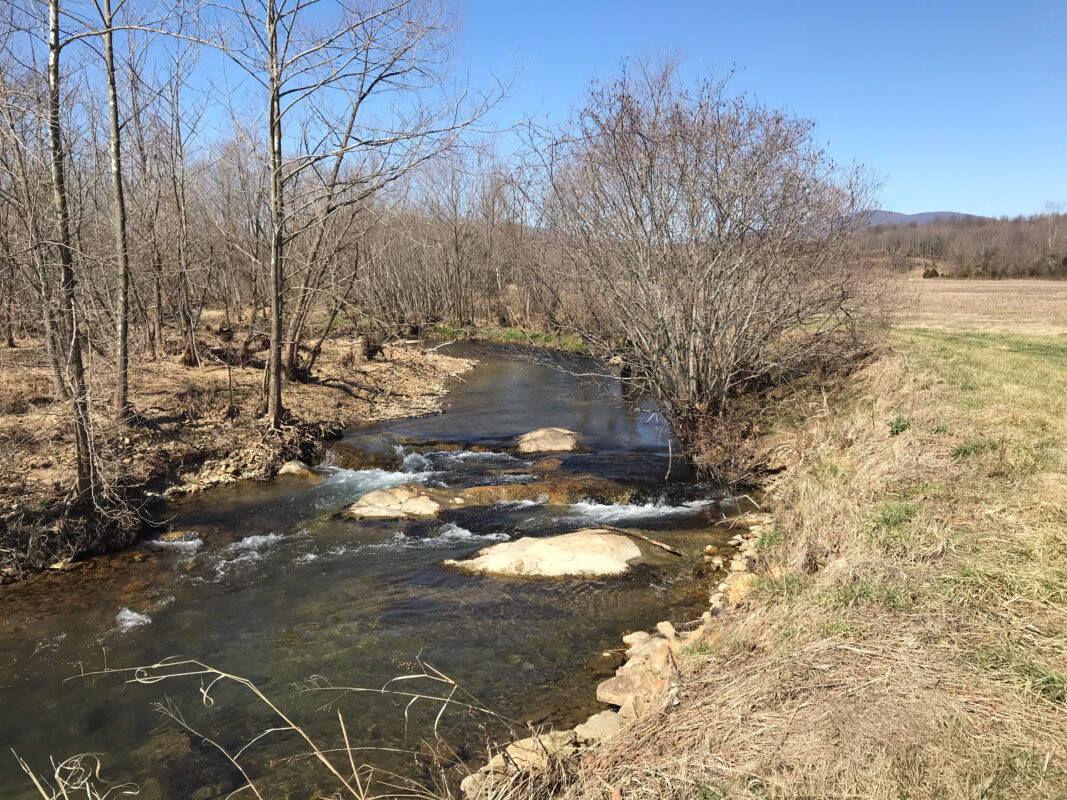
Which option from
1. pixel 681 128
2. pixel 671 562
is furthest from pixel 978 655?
pixel 681 128

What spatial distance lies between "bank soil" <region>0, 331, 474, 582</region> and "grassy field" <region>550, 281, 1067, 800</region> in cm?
655

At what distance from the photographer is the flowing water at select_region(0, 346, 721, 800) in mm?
4660

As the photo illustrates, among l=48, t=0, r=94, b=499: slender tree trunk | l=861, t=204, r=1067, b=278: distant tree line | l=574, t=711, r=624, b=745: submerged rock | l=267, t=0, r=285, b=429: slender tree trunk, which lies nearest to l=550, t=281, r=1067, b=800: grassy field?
l=574, t=711, r=624, b=745: submerged rock

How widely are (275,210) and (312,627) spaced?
6810mm

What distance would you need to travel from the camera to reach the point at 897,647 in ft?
13.2

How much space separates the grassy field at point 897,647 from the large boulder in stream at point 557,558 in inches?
62.2

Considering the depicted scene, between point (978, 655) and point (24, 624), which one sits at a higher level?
point (978, 655)

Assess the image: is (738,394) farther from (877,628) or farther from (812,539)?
(877,628)

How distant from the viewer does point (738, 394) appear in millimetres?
12727

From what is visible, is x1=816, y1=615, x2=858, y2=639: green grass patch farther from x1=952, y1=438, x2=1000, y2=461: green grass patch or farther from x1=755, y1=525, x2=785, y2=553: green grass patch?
x1=952, y1=438, x2=1000, y2=461: green grass patch

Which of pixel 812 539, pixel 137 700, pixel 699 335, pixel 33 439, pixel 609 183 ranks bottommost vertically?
pixel 137 700

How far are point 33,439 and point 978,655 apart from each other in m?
9.97

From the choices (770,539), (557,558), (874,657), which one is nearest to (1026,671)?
(874,657)

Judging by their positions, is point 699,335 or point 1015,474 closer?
point 1015,474
